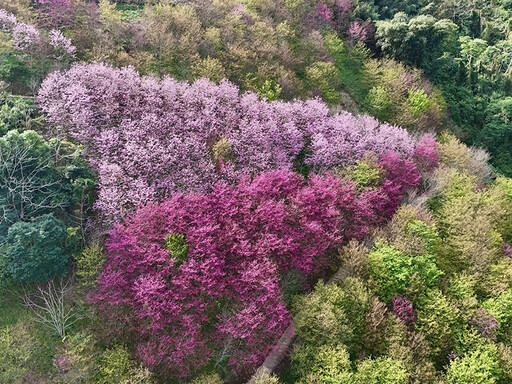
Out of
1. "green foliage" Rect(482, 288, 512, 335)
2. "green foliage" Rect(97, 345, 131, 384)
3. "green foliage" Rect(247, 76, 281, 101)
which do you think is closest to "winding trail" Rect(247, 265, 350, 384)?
"green foliage" Rect(97, 345, 131, 384)

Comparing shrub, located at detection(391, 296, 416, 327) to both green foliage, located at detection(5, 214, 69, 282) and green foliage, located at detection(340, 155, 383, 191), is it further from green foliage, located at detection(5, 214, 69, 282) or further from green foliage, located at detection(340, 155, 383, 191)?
green foliage, located at detection(5, 214, 69, 282)

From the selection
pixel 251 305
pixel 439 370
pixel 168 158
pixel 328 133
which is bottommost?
pixel 439 370

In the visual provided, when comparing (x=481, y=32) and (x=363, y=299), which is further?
(x=481, y=32)

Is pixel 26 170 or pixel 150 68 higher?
pixel 150 68

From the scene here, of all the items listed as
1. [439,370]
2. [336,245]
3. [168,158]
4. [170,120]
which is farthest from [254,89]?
[439,370]

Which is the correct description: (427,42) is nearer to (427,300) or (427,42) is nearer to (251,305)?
(427,300)

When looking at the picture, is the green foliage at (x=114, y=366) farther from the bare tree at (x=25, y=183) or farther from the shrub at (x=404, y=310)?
the shrub at (x=404, y=310)
